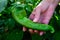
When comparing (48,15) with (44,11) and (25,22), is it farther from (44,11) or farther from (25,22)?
(25,22)

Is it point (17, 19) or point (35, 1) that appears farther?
point (35, 1)

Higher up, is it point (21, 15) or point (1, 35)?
point (21, 15)

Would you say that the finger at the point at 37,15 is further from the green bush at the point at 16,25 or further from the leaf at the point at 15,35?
the leaf at the point at 15,35

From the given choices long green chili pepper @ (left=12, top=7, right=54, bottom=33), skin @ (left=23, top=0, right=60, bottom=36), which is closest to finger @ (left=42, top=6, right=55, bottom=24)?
skin @ (left=23, top=0, right=60, bottom=36)

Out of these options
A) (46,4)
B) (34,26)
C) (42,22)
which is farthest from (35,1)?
(34,26)

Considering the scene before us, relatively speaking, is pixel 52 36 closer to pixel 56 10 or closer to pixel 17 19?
pixel 56 10

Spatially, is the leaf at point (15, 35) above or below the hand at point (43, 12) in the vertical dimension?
below

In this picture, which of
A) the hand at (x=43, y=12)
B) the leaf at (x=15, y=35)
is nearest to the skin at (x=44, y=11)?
the hand at (x=43, y=12)

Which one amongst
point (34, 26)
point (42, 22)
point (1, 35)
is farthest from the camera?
point (1, 35)

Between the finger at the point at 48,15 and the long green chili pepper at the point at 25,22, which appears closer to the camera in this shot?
the long green chili pepper at the point at 25,22
